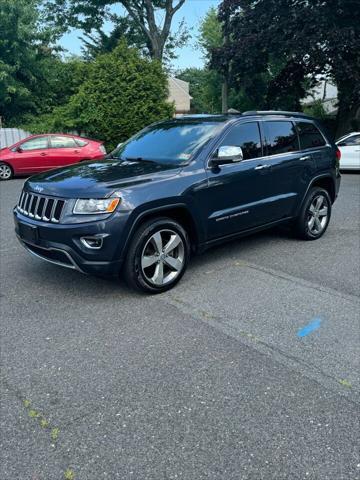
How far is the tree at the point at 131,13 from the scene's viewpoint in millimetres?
26422

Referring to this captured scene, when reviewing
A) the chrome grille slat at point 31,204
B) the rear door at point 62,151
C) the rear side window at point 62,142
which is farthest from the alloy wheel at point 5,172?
the chrome grille slat at point 31,204

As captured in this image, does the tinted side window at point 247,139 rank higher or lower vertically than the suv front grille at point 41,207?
higher

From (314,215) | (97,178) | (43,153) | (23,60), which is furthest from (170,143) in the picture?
(23,60)

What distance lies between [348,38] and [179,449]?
62.9 feet

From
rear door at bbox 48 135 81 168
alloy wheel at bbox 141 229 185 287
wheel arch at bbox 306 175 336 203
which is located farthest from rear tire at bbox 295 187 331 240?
rear door at bbox 48 135 81 168

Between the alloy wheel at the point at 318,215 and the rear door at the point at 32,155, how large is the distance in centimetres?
1008

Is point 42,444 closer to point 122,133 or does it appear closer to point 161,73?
point 122,133

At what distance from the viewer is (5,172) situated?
45.1 feet

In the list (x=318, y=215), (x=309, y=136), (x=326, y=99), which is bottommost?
(x=318, y=215)

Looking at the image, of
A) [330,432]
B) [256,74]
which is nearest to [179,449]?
[330,432]

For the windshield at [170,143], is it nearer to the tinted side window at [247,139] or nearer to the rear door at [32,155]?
the tinted side window at [247,139]

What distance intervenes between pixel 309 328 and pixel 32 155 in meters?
12.2

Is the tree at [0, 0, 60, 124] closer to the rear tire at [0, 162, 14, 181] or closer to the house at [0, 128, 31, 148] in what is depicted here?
the house at [0, 128, 31, 148]

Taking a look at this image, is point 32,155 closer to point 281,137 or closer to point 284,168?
point 281,137
